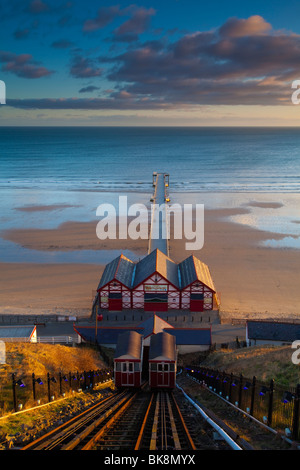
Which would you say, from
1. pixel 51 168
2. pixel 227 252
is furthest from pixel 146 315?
pixel 51 168

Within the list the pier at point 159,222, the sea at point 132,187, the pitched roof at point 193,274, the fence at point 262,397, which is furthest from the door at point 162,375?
the sea at point 132,187

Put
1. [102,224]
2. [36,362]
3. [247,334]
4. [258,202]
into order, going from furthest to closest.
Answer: [258,202] → [102,224] → [247,334] → [36,362]

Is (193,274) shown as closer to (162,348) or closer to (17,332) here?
(162,348)

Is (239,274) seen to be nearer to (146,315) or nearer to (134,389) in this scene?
(146,315)

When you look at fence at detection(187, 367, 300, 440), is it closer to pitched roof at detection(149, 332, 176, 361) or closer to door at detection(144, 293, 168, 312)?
pitched roof at detection(149, 332, 176, 361)

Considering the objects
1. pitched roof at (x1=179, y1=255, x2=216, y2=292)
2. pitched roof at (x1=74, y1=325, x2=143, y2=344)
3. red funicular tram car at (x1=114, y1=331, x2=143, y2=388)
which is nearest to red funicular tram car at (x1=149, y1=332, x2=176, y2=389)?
red funicular tram car at (x1=114, y1=331, x2=143, y2=388)

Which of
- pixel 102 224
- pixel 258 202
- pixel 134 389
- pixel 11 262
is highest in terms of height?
pixel 258 202
